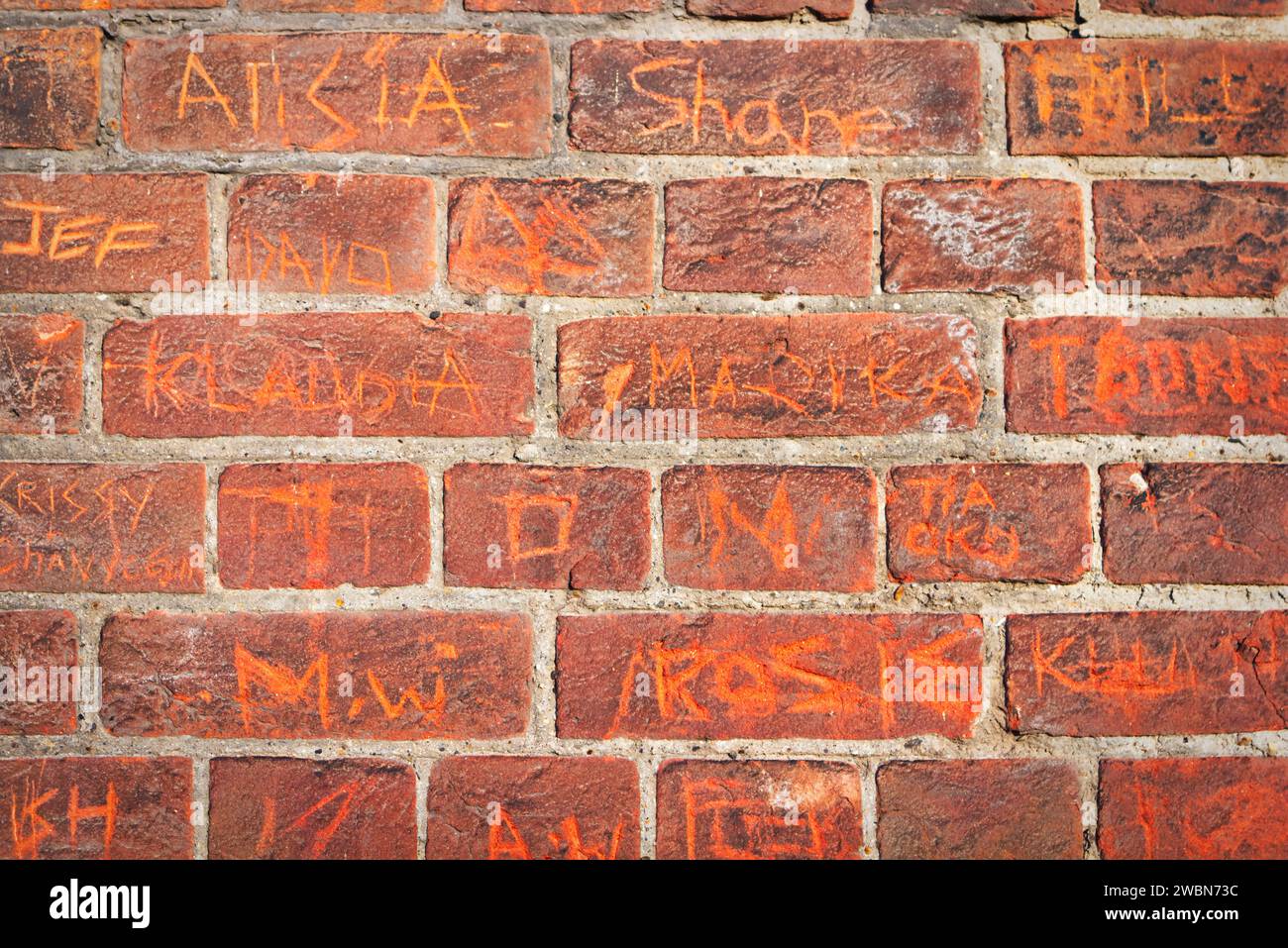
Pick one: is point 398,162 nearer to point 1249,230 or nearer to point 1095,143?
point 1095,143

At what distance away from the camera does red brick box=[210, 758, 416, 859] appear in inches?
33.0

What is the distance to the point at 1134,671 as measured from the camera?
0.84m

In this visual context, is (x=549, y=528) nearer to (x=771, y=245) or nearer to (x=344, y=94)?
(x=771, y=245)

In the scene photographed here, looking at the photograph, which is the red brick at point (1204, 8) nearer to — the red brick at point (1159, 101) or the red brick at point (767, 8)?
the red brick at point (1159, 101)

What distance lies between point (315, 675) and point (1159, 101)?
2.89 feet

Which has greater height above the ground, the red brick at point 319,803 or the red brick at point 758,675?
the red brick at point 758,675

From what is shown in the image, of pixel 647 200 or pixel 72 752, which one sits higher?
pixel 647 200

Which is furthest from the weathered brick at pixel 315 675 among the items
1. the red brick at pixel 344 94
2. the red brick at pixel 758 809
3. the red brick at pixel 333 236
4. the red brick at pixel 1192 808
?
the red brick at pixel 1192 808

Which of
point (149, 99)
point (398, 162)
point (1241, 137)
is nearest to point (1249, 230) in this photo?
point (1241, 137)

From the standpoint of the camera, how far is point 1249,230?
850 mm

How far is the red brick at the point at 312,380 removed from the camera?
0.84m

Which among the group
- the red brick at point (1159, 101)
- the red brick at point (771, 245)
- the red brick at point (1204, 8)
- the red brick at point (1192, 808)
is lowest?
the red brick at point (1192, 808)

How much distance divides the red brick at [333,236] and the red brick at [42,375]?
15cm
